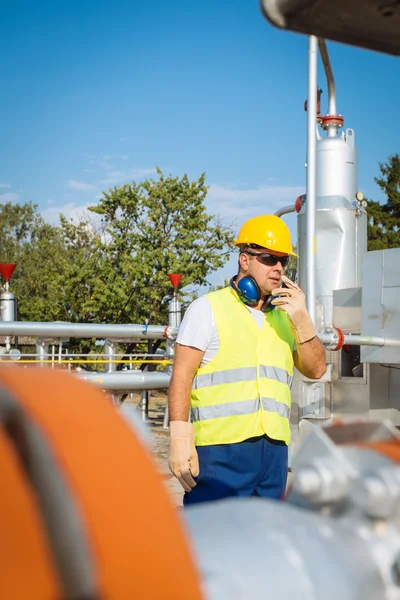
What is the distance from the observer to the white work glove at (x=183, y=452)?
10.1 feet

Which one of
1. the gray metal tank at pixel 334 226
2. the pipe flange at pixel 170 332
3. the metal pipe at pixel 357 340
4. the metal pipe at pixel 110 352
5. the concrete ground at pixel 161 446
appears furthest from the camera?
the metal pipe at pixel 110 352

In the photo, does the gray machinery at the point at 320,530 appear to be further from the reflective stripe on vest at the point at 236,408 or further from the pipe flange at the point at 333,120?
the pipe flange at the point at 333,120

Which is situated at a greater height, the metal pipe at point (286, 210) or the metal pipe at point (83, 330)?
the metal pipe at point (286, 210)

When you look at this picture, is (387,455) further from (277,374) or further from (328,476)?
(277,374)

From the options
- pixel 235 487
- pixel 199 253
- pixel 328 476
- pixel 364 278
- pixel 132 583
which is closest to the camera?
pixel 132 583

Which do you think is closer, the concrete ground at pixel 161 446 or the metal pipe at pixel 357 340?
the metal pipe at pixel 357 340

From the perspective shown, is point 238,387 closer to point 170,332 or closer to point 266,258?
point 266,258

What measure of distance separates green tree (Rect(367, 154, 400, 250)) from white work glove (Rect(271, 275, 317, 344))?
1015 inches

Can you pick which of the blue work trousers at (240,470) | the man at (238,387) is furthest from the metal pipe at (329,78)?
the blue work trousers at (240,470)

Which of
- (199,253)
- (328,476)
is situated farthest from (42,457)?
(199,253)

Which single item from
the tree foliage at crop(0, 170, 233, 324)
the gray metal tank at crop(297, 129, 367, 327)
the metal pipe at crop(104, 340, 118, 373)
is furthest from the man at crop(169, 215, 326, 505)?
the tree foliage at crop(0, 170, 233, 324)

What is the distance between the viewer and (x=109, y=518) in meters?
0.53

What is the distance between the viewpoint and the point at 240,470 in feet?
10.4

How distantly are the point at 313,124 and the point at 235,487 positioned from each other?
16.4 ft
